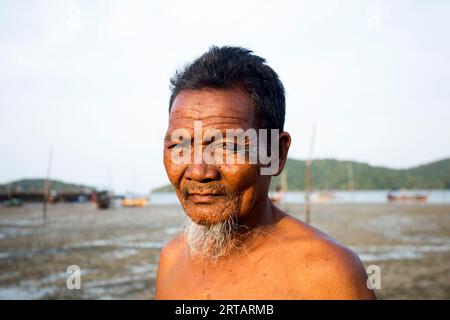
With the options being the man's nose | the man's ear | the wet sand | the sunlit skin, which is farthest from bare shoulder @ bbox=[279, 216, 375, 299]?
the wet sand

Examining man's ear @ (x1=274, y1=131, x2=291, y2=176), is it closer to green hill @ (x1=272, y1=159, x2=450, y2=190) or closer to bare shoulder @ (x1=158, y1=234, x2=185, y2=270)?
bare shoulder @ (x1=158, y1=234, x2=185, y2=270)

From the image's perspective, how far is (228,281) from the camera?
2.02 meters

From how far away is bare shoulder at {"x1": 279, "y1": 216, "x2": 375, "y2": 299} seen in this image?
5.64 ft

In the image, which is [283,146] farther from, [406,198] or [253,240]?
[406,198]

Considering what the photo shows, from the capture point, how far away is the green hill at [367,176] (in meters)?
159

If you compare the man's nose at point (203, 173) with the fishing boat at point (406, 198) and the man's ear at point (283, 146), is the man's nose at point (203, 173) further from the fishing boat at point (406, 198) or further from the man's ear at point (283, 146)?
the fishing boat at point (406, 198)

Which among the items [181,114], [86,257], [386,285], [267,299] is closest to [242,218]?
[267,299]

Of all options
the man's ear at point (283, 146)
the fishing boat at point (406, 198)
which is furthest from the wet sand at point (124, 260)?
the fishing boat at point (406, 198)

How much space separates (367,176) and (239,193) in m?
195

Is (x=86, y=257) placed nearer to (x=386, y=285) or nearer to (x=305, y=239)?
(x=386, y=285)

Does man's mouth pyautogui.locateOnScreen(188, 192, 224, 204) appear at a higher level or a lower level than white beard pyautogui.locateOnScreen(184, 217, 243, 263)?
higher

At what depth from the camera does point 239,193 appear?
1.91m
